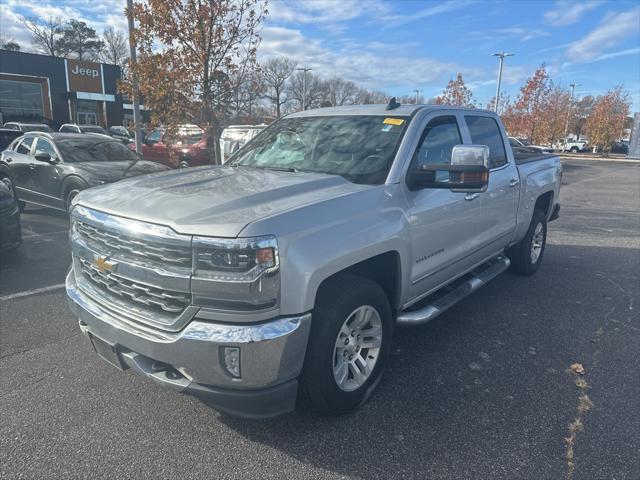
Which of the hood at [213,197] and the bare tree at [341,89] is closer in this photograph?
the hood at [213,197]

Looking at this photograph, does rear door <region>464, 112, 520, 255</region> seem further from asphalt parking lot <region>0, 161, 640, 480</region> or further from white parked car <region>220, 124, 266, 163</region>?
white parked car <region>220, 124, 266, 163</region>

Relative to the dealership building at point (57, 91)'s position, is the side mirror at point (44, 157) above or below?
below

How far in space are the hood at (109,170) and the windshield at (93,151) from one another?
331 millimetres

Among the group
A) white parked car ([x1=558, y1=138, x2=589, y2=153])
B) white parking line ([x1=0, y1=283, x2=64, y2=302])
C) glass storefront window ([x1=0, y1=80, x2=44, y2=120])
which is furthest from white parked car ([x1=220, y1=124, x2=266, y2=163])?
white parked car ([x1=558, y1=138, x2=589, y2=153])

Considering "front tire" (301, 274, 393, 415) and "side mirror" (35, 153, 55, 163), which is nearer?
"front tire" (301, 274, 393, 415)

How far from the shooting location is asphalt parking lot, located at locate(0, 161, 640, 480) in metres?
2.54

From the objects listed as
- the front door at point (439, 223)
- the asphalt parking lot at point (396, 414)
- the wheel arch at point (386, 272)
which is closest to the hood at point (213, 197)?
the wheel arch at point (386, 272)

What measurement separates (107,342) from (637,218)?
459 inches

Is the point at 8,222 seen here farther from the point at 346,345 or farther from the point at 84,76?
the point at 84,76

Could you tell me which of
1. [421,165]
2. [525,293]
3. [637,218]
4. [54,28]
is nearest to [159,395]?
[421,165]

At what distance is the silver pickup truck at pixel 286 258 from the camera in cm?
229

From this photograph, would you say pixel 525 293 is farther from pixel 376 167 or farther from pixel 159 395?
pixel 159 395

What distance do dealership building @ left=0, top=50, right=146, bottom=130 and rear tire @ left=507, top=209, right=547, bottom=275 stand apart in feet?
125

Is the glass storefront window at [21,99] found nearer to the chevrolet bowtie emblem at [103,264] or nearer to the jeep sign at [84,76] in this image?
the jeep sign at [84,76]
